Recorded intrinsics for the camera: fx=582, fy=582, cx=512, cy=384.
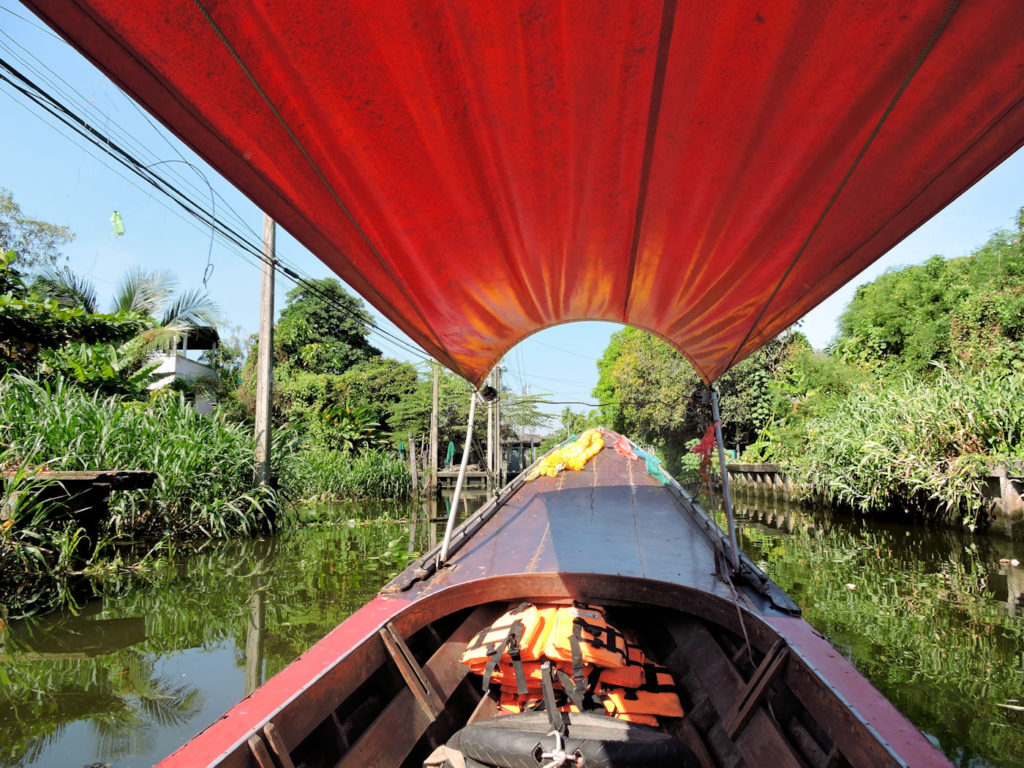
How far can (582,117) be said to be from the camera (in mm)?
1398

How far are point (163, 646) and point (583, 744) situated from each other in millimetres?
3195

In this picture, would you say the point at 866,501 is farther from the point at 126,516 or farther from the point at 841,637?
the point at 126,516

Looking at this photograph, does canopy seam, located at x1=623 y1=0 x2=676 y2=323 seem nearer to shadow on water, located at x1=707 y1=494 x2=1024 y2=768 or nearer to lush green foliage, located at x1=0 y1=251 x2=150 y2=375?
shadow on water, located at x1=707 y1=494 x2=1024 y2=768

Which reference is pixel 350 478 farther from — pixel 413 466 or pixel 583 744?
pixel 583 744

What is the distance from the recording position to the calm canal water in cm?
268

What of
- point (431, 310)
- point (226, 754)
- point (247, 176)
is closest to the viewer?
point (226, 754)

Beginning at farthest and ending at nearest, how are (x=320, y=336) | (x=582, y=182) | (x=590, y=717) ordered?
1. (x=320, y=336)
2. (x=590, y=717)
3. (x=582, y=182)

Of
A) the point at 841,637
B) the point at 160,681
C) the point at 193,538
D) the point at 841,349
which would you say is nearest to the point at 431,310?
the point at 160,681

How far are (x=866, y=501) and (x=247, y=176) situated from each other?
9.19 meters

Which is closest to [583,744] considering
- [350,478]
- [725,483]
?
[725,483]

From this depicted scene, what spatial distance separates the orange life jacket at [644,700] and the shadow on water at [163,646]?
197cm

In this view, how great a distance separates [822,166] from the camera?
59.0 inches

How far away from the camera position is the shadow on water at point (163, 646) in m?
2.66

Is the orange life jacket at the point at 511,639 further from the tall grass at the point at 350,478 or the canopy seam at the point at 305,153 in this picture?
the tall grass at the point at 350,478
